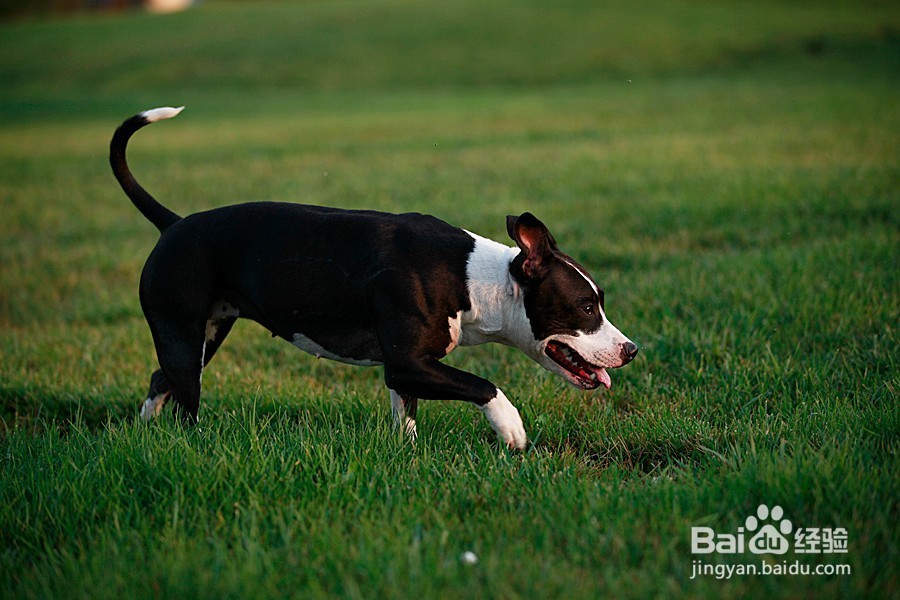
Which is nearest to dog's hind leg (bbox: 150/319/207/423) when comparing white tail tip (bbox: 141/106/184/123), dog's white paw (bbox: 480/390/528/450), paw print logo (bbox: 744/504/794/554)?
white tail tip (bbox: 141/106/184/123)

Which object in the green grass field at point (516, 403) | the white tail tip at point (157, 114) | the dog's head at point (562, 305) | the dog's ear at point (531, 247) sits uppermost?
the white tail tip at point (157, 114)

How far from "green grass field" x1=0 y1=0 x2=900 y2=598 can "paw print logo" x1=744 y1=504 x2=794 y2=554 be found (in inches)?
2.5

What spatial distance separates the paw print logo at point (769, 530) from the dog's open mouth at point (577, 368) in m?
1.27

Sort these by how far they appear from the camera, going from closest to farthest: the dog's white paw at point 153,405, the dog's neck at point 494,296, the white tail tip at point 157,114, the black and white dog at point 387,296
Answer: the black and white dog at point 387,296, the dog's neck at point 494,296, the white tail tip at point 157,114, the dog's white paw at point 153,405

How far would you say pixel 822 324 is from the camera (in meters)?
5.54

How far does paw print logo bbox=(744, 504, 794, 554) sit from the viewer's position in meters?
2.94

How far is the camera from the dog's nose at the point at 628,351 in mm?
4109

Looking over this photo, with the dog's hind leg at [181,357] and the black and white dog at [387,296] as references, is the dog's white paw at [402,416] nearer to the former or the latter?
the black and white dog at [387,296]

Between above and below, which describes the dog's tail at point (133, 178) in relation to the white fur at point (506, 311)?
above

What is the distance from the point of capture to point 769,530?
3031 millimetres

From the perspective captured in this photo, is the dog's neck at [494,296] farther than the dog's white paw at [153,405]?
No

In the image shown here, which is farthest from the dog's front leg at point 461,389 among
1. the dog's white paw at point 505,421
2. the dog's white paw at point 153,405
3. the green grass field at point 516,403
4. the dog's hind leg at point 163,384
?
the dog's white paw at point 153,405

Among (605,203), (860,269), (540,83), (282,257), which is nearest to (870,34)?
(540,83)

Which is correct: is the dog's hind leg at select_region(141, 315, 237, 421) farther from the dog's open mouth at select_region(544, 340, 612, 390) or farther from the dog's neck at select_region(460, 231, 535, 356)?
the dog's open mouth at select_region(544, 340, 612, 390)
